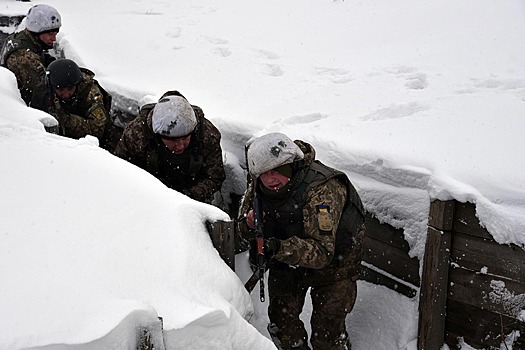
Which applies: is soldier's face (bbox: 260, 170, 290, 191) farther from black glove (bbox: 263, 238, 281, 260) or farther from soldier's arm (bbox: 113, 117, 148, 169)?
soldier's arm (bbox: 113, 117, 148, 169)

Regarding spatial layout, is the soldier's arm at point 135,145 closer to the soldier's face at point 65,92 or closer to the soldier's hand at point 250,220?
the soldier's face at point 65,92

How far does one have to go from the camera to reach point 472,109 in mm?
4707

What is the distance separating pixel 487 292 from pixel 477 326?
275 mm

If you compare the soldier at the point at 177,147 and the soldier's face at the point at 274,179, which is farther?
the soldier at the point at 177,147

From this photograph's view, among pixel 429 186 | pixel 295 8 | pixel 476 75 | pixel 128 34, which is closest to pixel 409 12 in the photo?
pixel 295 8

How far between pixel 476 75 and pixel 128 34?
5.16 m

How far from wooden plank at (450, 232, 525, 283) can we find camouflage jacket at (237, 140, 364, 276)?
2.11ft

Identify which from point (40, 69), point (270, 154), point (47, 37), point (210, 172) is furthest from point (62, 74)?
point (270, 154)

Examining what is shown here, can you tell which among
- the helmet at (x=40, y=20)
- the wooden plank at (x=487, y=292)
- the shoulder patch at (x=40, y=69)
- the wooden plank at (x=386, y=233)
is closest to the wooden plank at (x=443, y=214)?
the wooden plank at (x=487, y=292)

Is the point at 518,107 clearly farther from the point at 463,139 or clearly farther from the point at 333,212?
the point at 333,212

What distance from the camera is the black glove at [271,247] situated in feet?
10.8

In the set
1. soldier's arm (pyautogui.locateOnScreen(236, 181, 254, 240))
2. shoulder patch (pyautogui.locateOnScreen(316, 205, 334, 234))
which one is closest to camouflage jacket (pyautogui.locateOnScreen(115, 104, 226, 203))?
soldier's arm (pyautogui.locateOnScreen(236, 181, 254, 240))

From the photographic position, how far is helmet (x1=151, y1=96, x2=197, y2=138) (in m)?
4.14

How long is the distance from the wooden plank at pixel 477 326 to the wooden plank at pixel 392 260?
0.36m
